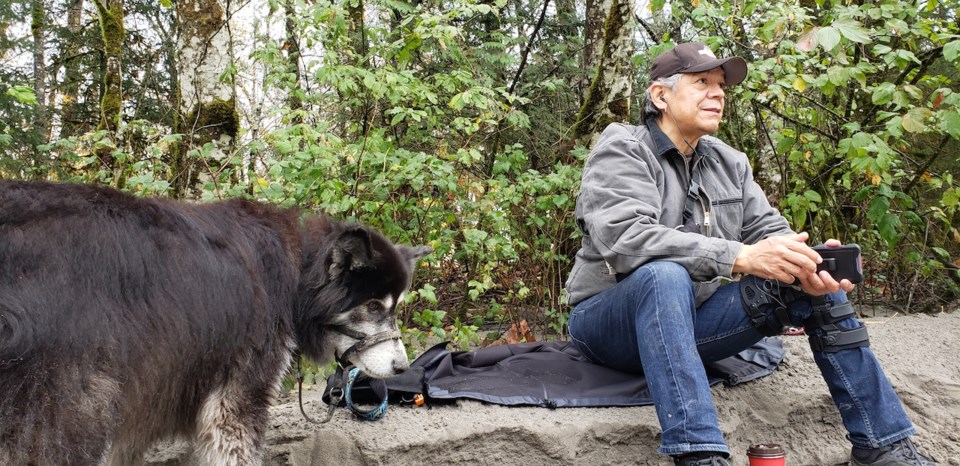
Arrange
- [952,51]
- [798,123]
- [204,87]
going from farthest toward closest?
[798,123]
[204,87]
[952,51]

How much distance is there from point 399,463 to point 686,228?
186cm

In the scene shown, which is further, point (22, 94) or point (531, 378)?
point (22, 94)

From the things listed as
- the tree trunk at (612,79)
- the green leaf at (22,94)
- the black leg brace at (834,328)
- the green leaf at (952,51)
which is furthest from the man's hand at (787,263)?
the green leaf at (22,94)

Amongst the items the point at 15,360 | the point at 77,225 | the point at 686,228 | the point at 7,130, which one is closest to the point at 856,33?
the point at 686,228

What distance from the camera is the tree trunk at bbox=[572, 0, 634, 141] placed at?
257 inches

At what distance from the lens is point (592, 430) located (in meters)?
3.45

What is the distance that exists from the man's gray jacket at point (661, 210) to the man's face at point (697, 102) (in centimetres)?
14

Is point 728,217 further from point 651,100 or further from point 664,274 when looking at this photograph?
point 664,274

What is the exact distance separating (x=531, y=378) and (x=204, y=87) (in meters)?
3.74

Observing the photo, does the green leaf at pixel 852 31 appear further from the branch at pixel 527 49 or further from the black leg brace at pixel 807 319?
the branch at pixel 527 49

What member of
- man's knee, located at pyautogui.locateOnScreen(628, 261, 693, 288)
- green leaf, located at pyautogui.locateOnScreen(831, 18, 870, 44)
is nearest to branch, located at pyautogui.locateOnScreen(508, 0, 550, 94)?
green leaf, located at pyautogui.locateOnScreen(831, 18, 870, 44)

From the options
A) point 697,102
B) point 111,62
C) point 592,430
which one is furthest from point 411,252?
point 111,62

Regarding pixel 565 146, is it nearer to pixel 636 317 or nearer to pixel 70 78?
pixel 636 317

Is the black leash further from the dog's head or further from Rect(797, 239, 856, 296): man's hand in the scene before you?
Rect(797, 239, 856, 296): man's hand
